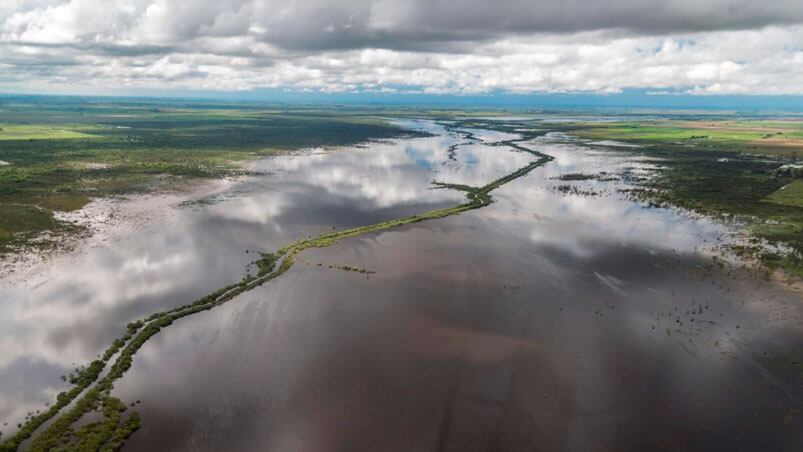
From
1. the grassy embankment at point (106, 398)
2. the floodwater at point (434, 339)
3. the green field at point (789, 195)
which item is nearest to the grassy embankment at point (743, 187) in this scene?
the green field at point (789, 195)

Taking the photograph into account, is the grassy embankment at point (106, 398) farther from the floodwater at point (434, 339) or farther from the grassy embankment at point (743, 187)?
the grassy embankment at point (743, 187)

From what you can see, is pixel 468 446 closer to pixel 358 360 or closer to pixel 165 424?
pixel 358 360

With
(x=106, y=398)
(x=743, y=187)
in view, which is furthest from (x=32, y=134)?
(x=743, y=187)

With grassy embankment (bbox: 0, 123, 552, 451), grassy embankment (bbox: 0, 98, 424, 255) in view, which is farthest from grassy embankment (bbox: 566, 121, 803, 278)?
grassy embankment (bbox: 0, 98, 424, 255)

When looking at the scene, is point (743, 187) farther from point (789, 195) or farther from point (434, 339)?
point (434, 339)

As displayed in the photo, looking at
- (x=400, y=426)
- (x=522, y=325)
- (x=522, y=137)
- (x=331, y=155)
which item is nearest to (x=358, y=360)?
(x=400, y=426)

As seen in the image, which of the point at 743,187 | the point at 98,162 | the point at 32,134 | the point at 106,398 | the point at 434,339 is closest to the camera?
the point at 106,398
